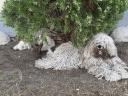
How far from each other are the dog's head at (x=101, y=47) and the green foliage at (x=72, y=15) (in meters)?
0.09

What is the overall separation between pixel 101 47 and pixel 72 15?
0.63 meters

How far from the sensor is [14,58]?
21.1 ft

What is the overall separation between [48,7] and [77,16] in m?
0.46

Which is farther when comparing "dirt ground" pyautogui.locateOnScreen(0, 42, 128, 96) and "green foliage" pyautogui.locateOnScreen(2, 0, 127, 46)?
"green foliage" pyautogui.locateOnScreen(2, 0, 127, 46)

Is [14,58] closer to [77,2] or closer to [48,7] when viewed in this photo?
[48,7]

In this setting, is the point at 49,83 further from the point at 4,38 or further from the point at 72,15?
the point at 4,38

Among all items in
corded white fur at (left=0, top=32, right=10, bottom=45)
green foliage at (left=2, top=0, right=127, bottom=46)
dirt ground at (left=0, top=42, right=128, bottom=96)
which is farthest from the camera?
corded white fur at (left=0, top=32, right=10, bottom=45)

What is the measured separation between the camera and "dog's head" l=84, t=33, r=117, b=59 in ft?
18.7

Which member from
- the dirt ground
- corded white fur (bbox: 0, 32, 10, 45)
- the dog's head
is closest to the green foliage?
the dog's head

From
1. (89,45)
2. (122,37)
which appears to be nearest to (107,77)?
(89,45)

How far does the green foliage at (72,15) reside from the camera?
18.1 ft

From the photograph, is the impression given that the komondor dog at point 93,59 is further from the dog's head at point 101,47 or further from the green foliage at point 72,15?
the green foliage at point 72,15

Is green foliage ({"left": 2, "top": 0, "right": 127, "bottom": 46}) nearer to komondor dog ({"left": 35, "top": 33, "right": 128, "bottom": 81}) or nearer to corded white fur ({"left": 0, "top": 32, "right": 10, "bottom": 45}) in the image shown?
komondor dog ({"left": 35, "top": 33, "right": 128, "bottom": 81})

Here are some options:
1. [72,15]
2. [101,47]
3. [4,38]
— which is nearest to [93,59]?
[101,47]
